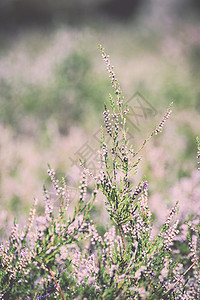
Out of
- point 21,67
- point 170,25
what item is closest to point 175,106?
point 21,67

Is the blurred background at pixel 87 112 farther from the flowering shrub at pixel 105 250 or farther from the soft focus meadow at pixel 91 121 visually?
the flowering shrub at pixel 105 250

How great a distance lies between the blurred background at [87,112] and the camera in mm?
4254

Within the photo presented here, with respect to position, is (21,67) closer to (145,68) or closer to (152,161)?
(145,68)

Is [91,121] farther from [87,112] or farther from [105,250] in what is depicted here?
[105,250]

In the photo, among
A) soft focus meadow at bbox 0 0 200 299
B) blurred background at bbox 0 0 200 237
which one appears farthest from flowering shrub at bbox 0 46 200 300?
blurred background at bbox 0 0 200 237

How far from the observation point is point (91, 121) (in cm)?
726

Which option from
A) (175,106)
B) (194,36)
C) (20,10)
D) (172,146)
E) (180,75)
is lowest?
(172,146)

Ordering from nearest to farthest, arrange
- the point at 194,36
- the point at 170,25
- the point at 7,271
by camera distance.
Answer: the point at 7,271 < the point at 194,36 < the point at 170,25

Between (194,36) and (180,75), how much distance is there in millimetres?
3360

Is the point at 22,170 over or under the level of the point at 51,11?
under

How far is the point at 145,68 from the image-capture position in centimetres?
1105

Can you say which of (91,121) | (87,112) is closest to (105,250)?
(91,121)

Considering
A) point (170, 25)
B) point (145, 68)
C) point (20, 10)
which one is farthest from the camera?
point (20, 10)

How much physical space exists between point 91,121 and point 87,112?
1.81 ft
